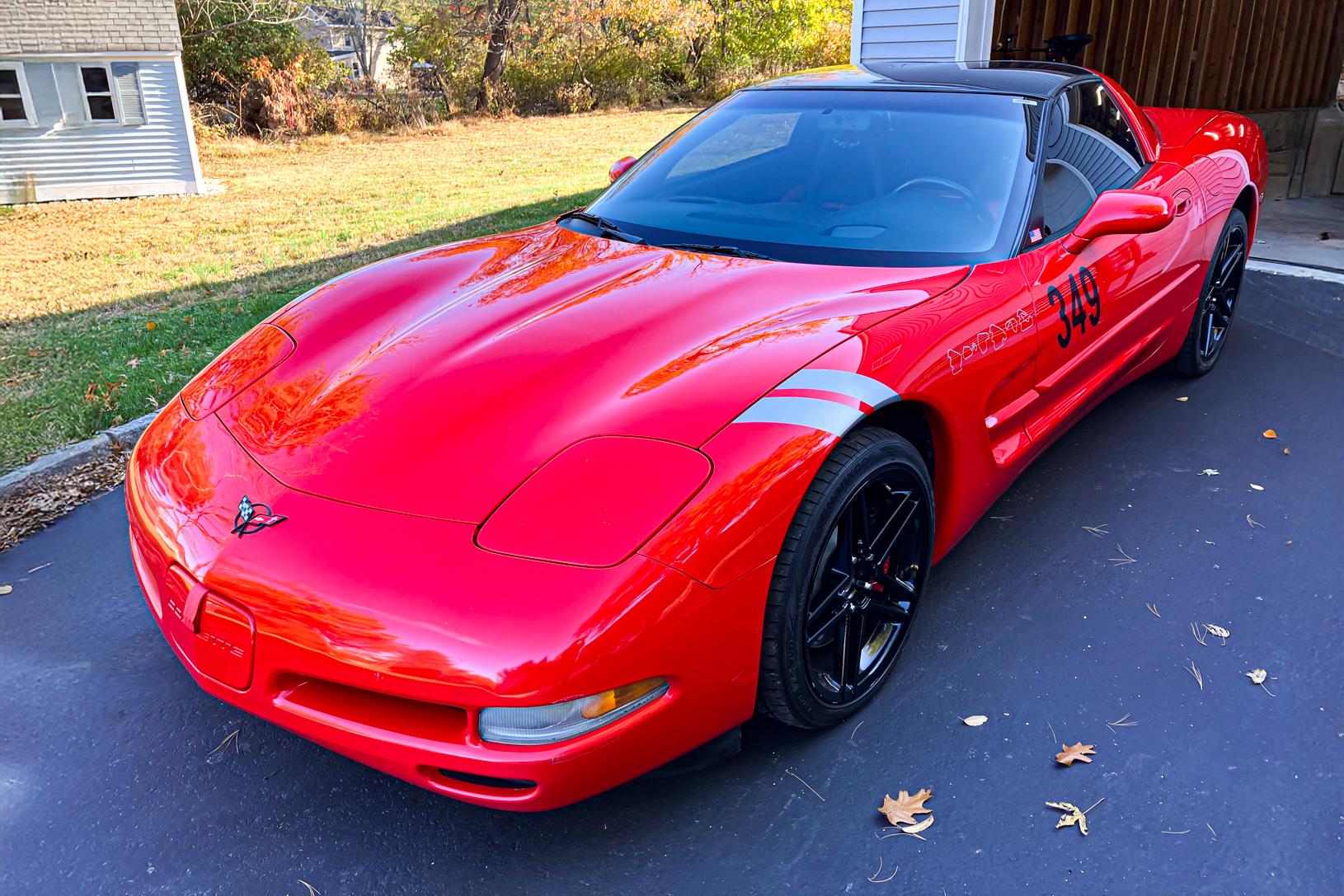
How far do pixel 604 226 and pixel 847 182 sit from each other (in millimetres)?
794

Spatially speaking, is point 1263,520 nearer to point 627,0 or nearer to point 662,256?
point 662,256

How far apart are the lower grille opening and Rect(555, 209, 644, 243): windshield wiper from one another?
1.78m

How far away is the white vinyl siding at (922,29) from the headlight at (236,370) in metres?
5.43

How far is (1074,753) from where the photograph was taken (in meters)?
2.32

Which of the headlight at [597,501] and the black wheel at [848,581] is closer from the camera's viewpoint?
the headlight at [597,501]

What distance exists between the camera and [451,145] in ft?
53.7

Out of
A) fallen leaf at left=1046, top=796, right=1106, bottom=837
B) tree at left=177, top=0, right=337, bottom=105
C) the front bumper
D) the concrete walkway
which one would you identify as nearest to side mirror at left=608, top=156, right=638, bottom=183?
the front bumper

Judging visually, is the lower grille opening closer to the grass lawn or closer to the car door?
the car door

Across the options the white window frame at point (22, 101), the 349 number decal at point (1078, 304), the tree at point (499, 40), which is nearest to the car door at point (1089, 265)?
the 349 number decal at point (1078, 304)

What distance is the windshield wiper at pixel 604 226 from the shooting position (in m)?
3.11

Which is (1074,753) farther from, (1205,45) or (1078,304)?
(1205,45)

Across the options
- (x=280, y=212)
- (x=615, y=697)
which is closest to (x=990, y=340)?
(x=615, y=697)

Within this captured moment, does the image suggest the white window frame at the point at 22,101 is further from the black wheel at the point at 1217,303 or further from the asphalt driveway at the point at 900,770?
the black wheel at the point at 1217,303

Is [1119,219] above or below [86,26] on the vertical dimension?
below
